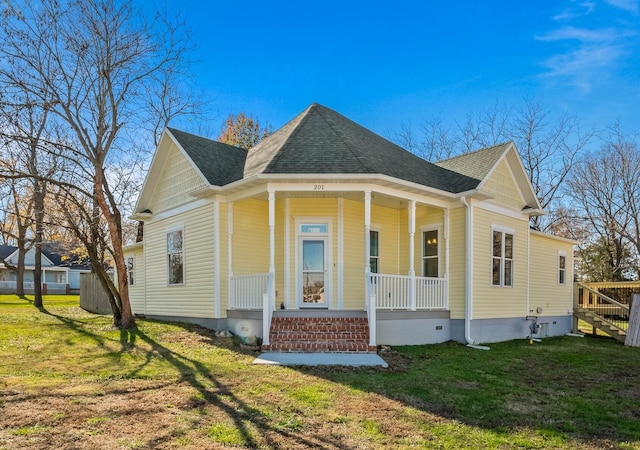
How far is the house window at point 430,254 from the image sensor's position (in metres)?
13.4

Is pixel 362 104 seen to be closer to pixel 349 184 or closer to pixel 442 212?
pixel 442 212

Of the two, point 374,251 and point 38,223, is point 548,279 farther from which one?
point 38,223

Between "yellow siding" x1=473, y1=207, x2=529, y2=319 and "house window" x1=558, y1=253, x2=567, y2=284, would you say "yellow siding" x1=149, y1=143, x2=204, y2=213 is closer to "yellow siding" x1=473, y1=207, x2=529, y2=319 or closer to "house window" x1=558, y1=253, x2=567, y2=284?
"yellow siding" x1=473, y1=207, x2=529, y2=319

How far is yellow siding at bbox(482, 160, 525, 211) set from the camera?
44.7ft

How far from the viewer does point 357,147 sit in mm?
12273

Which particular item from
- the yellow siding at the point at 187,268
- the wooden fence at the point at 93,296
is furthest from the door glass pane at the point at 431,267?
the wooden fence at the point at 93,296

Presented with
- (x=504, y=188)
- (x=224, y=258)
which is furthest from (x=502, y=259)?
(x=224, y=258)

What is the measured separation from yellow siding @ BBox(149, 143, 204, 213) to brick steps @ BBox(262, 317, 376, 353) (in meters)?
5.05

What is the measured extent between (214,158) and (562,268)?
45.3 ft

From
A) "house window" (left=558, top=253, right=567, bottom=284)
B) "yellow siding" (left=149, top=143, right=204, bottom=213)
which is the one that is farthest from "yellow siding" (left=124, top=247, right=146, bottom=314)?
"house window" (left=558, top=253, right=567, bottom=284)

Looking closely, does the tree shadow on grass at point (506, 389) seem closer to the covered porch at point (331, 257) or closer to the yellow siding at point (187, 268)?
the covered porch at point (331, 257)

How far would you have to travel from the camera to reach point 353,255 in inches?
499

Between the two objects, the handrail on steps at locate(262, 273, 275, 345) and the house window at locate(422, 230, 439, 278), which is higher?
the house window at locate(422, 230, 439, 278)

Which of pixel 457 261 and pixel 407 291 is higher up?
pixel 457 261
